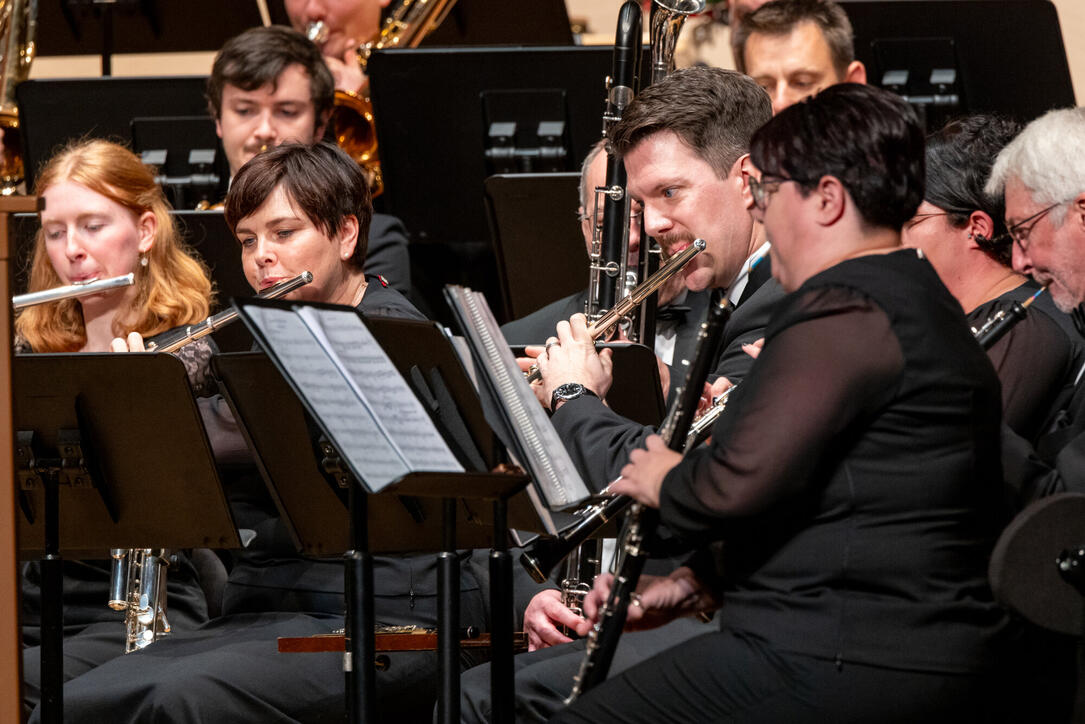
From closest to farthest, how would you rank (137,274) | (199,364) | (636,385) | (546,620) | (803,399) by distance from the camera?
(803,399) → (636,385) → (546,620) → (199,364) → (137,274)

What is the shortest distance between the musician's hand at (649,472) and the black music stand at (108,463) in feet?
2.79

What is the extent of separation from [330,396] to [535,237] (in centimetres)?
161

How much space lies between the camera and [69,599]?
3.10m

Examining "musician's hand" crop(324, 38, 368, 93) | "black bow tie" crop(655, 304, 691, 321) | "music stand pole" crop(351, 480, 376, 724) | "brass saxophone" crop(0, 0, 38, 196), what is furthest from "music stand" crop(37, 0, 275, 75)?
"music stand pole" crop(351, 480, 376, 724)

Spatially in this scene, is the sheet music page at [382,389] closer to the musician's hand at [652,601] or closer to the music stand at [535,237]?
the musician's hand at [652,601]

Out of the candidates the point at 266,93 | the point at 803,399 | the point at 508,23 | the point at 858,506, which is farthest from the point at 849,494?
the point at 508,23

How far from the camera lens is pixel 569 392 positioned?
88.4 inches

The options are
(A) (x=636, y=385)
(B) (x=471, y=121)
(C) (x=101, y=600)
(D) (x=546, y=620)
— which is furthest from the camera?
(B) (x=471, y=121)

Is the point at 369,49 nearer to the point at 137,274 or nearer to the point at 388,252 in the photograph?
the point at 388,252

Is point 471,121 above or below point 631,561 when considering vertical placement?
above

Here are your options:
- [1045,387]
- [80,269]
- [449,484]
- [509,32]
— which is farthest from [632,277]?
[509,32]

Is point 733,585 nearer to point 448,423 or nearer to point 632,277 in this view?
point 448,423

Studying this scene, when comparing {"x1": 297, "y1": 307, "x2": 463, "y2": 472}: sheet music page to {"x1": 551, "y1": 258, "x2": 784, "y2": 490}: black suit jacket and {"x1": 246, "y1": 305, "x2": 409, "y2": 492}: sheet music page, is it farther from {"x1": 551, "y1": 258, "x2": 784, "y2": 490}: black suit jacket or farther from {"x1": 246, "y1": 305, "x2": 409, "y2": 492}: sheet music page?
{"x1": 551, "y1": 258, "x2": 784, "y2": 490}: black suit jacket

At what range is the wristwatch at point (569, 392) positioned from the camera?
Result: 2.24 m
